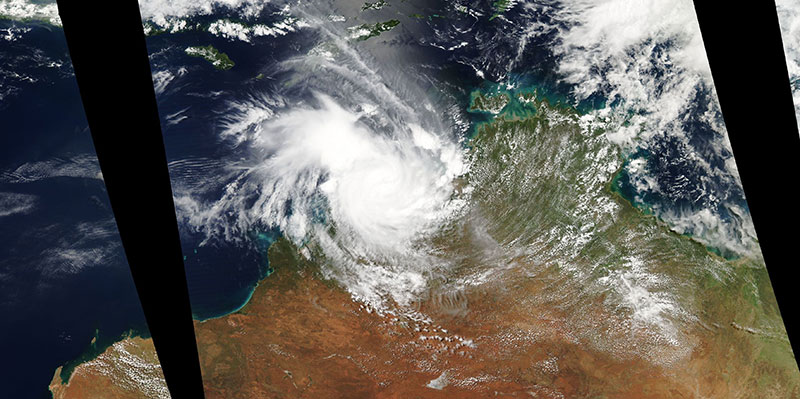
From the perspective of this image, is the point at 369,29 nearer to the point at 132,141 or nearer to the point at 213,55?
the point at 213,55

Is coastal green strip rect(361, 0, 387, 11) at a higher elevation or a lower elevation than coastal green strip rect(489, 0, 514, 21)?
higher

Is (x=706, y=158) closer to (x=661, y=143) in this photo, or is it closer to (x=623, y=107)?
(x=661, y=143)

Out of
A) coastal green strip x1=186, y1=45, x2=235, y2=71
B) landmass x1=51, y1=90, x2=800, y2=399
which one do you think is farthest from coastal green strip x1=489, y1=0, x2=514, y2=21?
coastal green strip x1=186, y1=45, x2=235, y2=71

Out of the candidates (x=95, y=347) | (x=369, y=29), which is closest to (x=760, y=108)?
(x=95, y=347)

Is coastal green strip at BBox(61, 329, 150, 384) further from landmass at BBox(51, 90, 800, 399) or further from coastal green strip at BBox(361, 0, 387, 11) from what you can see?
coastal green strip at BBox(361, 0, 387, 11)

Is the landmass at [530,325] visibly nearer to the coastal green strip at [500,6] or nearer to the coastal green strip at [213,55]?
the coastal green strip at [500,6]

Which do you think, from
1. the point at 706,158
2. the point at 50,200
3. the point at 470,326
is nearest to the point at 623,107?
the point at 706,158

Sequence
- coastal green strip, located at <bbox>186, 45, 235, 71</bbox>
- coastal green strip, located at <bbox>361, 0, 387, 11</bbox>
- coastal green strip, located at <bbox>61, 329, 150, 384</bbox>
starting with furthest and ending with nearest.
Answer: coastal green strip, located at <bbox>361, 0, 387, 11</bbox>
coastal green strip, located at <bbox>186, 45, 235, 71</bbox>
coastal green strip, located at <bbox>61, 329, 150, 384</bbox>
